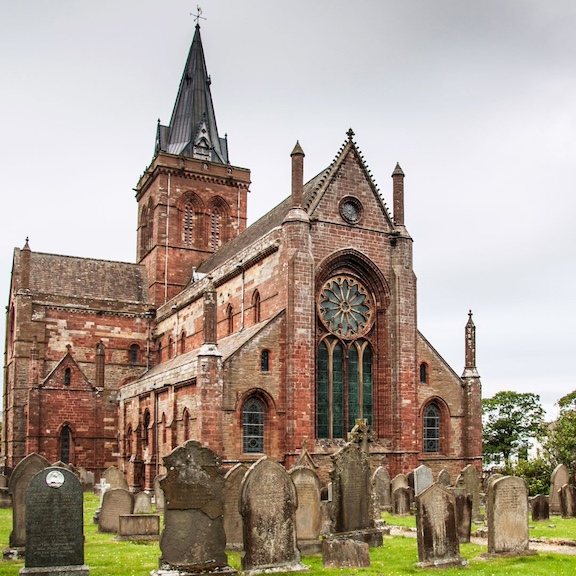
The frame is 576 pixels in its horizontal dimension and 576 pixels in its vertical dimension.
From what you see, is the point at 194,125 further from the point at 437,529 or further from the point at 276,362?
the point at 437,529

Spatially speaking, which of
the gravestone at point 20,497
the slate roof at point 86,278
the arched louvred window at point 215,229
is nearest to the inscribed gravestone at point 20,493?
the gravestone at point 20,497

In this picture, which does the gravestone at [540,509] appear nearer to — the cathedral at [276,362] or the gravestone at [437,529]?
the cathedral at [276,362]

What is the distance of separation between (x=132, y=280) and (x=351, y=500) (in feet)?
117

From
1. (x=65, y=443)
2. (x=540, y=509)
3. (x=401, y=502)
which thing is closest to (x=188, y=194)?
(x=65, y=443)

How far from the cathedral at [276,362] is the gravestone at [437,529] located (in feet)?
40.8

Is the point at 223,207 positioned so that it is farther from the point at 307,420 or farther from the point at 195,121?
the point at 307,420

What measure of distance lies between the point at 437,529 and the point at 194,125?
135ft

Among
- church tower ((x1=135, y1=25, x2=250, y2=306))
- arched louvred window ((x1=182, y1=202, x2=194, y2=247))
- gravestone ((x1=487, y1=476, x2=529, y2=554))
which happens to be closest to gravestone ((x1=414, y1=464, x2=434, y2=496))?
gravestone ((x1=487, y1=476, x2=529, y2=554))

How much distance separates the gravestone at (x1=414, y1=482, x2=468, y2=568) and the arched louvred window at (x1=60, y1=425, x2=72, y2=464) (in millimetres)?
31052

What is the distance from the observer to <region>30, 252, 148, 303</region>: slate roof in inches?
1823

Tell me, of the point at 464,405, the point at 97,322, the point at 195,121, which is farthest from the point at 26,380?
the point at 464,405

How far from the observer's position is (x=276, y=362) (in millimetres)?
28781

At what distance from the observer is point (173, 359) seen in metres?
41.7

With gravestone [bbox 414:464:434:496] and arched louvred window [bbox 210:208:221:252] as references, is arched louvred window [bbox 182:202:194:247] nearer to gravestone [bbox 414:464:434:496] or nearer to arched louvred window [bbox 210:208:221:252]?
arched louvred window [bbox 210:208:221:252]
